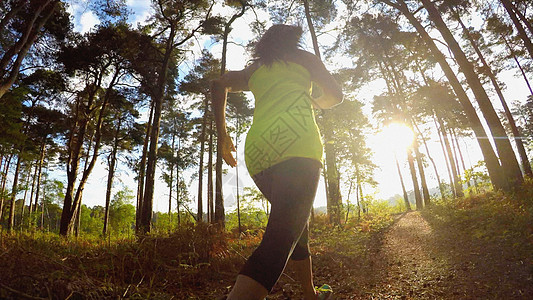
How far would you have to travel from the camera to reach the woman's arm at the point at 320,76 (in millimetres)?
Answer: 1414

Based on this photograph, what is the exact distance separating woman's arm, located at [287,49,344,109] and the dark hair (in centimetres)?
6

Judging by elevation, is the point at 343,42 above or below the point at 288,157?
above

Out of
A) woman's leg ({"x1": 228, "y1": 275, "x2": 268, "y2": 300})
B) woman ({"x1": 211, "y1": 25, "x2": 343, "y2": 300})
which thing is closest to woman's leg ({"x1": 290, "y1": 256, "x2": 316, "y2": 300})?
woman ({"x1": 211, "y1": 25, "x2": 343, "y2": 300})

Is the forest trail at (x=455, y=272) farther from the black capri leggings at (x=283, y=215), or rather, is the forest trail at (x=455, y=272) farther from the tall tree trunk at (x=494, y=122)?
the tall tree trunk at (x=494, y=122)

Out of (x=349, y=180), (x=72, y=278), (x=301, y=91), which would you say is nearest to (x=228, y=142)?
(x=301, y=91)

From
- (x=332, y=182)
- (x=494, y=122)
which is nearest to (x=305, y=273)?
(x=332, y=182)

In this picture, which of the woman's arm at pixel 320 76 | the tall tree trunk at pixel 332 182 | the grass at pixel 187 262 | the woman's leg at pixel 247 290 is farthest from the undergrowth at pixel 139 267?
the tall tree trunk at pixel 332 182

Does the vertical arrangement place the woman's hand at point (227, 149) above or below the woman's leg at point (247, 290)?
above

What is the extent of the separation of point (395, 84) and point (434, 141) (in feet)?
27.4

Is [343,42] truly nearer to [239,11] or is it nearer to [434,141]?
[239,11]

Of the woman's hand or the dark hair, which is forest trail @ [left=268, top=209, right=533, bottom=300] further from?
the dark hair

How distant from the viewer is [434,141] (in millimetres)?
20594

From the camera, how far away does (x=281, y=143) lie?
3.63 ft

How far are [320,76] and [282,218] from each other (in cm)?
91
